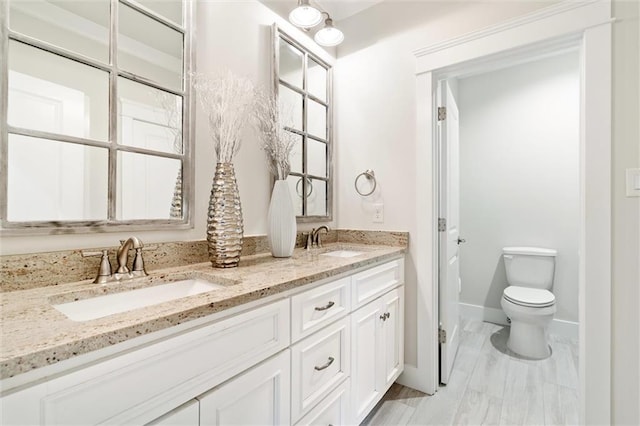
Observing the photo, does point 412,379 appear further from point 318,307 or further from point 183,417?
point 183,417

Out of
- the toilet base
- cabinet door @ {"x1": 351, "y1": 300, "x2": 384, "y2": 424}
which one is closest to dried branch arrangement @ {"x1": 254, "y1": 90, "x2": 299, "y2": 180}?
cabinet door @ {"x1": 351, "y1": 300, "x2": 384, "y2": 424}

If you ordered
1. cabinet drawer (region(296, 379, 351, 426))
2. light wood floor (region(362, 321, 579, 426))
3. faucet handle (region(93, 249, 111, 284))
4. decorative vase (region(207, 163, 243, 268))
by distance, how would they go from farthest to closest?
light wood floor (region(362, 321, 579, 426)), decorative vase (region(207, 163, 243, 268)), cabinet drawer (region(296, 379, 351, 426)), faucet handle (region(93, 249, 111, 284))

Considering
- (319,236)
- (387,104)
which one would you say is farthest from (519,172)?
(319,236)

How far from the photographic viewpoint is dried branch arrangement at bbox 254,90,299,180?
4.91 ft

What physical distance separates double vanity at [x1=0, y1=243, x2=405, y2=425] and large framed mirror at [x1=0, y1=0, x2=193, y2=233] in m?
0.26

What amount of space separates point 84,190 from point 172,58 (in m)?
0.64

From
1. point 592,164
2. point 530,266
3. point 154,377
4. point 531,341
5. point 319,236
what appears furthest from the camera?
point 530,266

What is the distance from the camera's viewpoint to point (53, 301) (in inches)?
31.9

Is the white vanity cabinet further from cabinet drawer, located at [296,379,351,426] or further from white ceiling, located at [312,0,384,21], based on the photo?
white ceiling, located at [312,0,384,21]

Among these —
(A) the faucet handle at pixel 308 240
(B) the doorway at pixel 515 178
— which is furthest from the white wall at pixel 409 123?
(B) the doorway at pixel 515 178

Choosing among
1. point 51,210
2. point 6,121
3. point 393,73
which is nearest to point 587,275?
point 393,73

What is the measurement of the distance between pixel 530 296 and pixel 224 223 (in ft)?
7.78

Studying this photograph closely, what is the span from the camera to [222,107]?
4.11 feet

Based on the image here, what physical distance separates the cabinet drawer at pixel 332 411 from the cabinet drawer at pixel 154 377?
0.37m
